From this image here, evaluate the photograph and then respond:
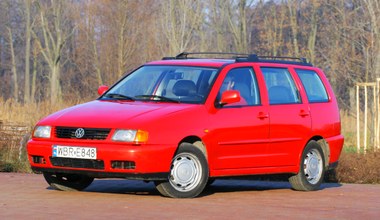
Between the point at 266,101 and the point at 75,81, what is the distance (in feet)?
213

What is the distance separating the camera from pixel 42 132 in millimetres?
10914

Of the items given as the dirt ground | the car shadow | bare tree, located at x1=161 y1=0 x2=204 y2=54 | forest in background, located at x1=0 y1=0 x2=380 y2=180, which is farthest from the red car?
bare tree, located at x1=161 y1=0 x2=204 y2=54

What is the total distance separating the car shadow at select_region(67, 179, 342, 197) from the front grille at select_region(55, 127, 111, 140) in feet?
3.40

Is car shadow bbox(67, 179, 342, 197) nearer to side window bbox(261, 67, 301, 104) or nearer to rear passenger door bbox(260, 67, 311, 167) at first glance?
rear passenger door bbox(260, 67, 311, 167)

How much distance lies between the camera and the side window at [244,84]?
11695mm

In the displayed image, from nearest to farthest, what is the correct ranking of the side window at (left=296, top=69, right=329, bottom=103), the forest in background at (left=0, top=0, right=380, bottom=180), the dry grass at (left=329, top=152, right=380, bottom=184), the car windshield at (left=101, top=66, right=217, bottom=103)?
the car windshield at (left=101, top=66, right=217, bottom=103) < the side window at (left=296, top=69, right=329, bottom=103) < the dry grass at (left=329, top=152, right=380, bottom=184) < the forest in background at (left=0, top=0, right=380, bottom=180)

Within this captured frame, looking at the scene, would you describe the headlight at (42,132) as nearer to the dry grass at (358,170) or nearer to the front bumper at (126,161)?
the front bumper at (126,161)

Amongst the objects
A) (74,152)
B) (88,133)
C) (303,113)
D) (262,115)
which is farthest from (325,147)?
(74,152)

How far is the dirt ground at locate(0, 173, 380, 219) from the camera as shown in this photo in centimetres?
912

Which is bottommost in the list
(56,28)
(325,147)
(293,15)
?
(325,147)

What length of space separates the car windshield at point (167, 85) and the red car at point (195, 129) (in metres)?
0.01

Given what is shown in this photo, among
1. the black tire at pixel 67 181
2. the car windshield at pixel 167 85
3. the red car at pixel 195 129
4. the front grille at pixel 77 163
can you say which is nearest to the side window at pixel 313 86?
the red car at pixel 195 129

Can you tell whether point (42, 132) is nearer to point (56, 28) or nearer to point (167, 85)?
point (167, 85)

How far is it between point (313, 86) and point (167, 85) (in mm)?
2568
